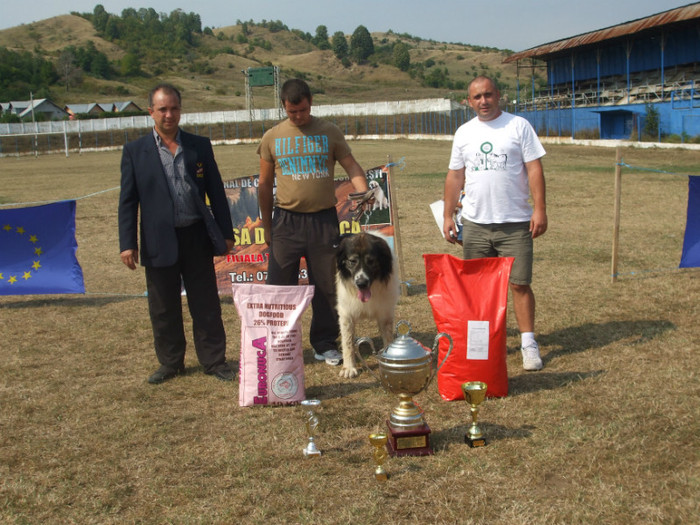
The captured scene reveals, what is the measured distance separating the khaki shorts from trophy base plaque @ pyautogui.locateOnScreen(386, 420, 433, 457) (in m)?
1.70

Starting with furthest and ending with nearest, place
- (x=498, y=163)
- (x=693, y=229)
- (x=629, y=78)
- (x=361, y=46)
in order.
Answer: (x=361, y=46) < (x=629, y=78) < (x=693, y=229) < (x=498, y=163)

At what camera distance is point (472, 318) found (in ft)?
13.6

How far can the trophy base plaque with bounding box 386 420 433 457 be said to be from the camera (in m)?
3.43

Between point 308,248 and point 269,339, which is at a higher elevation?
point 308,248

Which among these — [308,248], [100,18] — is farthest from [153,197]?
[100,18]

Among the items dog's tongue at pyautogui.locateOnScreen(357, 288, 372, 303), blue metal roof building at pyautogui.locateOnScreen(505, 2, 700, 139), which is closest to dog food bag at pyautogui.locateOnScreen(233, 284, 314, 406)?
dog's tongue at pyautogui.locateOnScreen(357, 288, 372, 303)

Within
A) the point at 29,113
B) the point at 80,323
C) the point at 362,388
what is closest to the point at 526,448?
the point at 362,388

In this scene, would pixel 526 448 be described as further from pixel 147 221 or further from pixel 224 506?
pixel 147 221

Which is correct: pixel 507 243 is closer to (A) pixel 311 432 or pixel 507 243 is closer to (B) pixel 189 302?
(A) pixel 311 432

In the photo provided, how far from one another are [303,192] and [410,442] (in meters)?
2.16

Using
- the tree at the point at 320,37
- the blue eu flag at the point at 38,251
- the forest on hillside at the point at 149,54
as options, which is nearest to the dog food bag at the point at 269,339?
the blue eu flag at the point at 38,251

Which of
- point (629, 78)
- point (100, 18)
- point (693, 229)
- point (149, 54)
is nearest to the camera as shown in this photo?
point (693, 229)

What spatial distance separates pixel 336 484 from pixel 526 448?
1061 mm

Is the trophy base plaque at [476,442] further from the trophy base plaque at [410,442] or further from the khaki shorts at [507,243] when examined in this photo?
the khaki shorts at [507,243]
